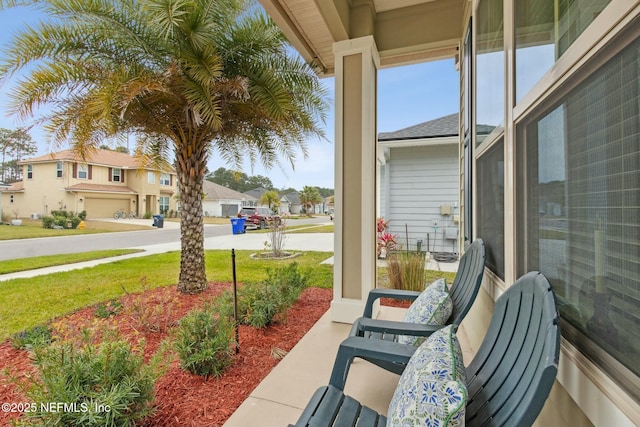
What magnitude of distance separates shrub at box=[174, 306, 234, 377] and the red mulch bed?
0.07m

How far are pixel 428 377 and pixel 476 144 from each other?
2.33 m

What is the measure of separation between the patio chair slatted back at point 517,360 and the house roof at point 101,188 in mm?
14251

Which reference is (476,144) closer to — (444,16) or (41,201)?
(444,16)

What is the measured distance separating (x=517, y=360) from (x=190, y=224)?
14.7 ft

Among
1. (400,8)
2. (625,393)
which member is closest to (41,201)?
(400,8)

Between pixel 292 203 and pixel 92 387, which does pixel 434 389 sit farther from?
pixel 292 203

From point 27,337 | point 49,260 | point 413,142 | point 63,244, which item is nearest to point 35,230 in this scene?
point 63,244

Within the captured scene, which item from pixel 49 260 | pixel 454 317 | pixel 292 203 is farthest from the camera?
pixel 292 203

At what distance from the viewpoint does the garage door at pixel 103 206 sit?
557 inches

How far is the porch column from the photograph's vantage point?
10.6 ft

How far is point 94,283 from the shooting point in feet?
16.6

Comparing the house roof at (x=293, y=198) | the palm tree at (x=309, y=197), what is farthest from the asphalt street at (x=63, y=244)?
the house roof at (x=293, y=198)

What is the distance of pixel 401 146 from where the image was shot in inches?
277

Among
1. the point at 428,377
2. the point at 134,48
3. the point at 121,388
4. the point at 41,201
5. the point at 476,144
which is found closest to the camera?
the point at 428,377
